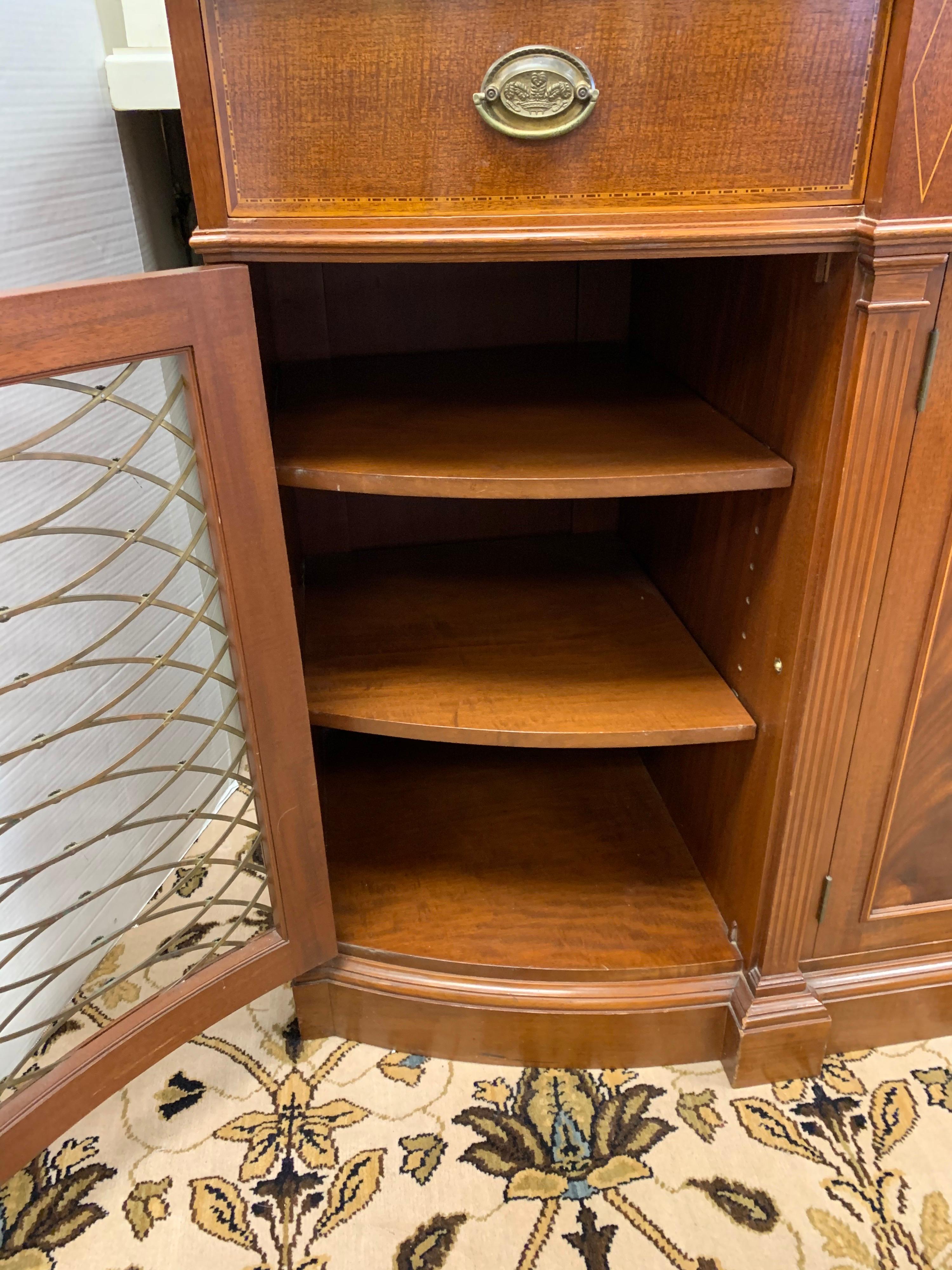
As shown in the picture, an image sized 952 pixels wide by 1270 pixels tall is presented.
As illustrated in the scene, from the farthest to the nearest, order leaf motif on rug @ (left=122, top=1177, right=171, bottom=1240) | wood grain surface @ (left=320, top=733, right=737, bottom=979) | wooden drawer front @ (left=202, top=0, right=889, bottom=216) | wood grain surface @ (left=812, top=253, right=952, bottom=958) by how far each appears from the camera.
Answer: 1. wood grain surface @ (left=320, top=733, right=737, bottom=979)
2. leaf motif on rug @ (left=122, top=1177, right=171, bottom=1240)
3. wood grain surface @ (left=812, top=253, right=952, bottom=958)
4. wooden drawer front @ (left=202, top=0, right=889, bottom=216)

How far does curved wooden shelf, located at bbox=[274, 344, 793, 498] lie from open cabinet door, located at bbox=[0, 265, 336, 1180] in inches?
4.4

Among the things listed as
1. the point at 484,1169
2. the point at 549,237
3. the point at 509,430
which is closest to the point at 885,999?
the point at 484,1169

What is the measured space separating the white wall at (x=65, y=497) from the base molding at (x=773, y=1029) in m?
0.58

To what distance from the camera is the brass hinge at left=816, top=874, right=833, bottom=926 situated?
0.82 m

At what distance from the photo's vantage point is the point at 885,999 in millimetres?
905

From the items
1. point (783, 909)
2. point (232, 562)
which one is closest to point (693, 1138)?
point (783, 909)

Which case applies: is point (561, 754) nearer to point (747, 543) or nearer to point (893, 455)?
point (747, 543)

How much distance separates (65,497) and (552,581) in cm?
52

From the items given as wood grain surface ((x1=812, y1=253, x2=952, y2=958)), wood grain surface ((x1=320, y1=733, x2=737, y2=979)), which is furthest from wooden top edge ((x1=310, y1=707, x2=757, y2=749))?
wood grain surface ((x1=320, y1=733, x2=737, y2=979))

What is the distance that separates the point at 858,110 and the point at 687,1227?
34.0 inches

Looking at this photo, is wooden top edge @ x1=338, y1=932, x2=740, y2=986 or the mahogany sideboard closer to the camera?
the mahogany sideboard

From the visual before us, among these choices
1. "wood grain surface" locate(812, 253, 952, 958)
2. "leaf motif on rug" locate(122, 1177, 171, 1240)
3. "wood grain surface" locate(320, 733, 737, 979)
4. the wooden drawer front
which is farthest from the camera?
"wood grain surface" locate(320, 733, 737, 979)

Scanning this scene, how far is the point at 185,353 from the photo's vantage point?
599 millimetres

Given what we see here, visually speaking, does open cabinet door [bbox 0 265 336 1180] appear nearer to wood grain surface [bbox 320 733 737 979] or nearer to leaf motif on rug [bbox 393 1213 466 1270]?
wood grain surface [bbox 320 733 737 979]
